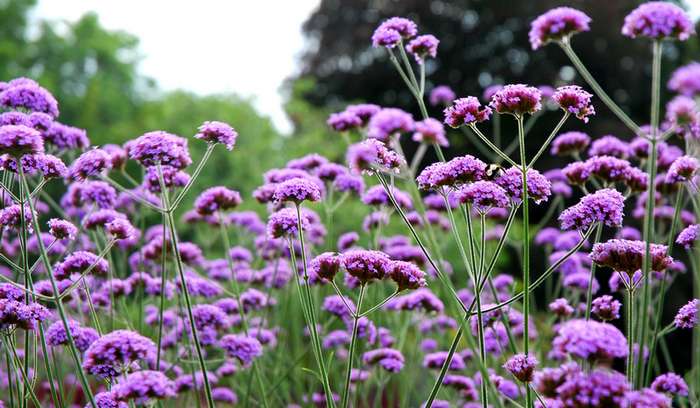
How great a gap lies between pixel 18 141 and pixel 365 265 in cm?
128

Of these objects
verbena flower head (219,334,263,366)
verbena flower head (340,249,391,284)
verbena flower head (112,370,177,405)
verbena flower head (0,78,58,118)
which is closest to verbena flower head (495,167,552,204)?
verbena flower head (340,249,391,284)

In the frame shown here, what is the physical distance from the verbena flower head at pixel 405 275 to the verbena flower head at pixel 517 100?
67 centimetres

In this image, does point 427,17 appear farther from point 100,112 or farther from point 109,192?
point 109,192

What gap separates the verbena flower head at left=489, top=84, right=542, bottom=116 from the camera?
7.99ft

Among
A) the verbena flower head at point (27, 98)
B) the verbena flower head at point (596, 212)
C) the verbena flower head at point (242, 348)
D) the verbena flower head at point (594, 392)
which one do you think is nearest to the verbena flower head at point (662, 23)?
the verbena flower head at point (596, 212)

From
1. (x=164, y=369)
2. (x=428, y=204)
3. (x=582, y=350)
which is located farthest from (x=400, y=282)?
(x=428, y=204)

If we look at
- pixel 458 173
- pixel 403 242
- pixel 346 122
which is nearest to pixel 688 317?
pixel 458 173

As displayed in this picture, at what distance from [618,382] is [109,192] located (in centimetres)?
276

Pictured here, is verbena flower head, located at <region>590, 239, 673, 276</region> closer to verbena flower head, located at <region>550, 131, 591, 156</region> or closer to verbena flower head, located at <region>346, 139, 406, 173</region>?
verbena flower head, located at <region>346, 139, 406, 173</region>

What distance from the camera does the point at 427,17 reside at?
18.8m

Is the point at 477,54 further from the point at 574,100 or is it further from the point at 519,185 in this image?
the point at 519,185

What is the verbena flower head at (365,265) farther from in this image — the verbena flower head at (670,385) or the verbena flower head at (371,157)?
the verbena flower head at (670,385)

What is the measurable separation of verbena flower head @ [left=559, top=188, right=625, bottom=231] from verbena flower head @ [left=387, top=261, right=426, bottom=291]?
56 cm

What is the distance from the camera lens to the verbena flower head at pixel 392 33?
122 inches
